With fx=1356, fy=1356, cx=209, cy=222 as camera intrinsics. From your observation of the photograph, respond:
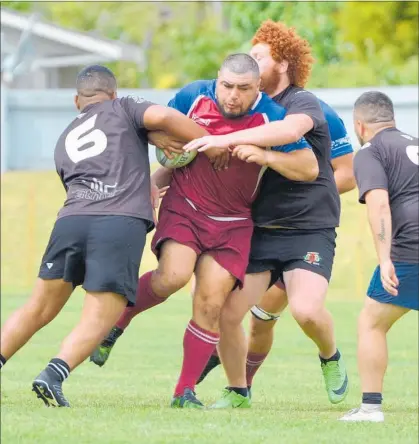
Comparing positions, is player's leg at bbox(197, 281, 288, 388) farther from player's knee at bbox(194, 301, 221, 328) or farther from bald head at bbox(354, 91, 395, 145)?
bald head at bbox(354, 91, 395, 145)

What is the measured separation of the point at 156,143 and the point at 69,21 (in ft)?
155

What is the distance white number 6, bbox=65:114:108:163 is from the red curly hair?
4.59ft

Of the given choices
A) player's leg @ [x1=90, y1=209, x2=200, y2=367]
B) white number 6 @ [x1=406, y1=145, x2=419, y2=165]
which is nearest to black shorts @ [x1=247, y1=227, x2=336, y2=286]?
player's leg @ [x1=90, y1=209, x2=200, y2=367]

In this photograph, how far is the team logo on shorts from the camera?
27.9 feet

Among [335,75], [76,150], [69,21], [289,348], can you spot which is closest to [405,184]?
[76,150]

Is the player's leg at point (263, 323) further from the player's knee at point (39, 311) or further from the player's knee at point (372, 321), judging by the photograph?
the player's knee at point (39, 311)

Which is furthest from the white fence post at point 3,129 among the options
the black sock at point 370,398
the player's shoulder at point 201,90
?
the black sock at point 370,398

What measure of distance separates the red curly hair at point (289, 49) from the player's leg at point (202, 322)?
4.48 ft

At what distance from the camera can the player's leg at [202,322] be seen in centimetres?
814

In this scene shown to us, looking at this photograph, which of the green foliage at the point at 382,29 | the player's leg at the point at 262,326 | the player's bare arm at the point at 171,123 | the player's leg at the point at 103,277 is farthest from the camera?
the green foliage at the point at 382,29

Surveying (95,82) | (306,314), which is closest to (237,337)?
(306,314)

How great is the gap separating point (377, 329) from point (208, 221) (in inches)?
47.7

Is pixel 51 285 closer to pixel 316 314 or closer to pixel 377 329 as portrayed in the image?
pixel 316 314

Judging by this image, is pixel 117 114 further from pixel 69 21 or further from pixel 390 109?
pixel 69 21
